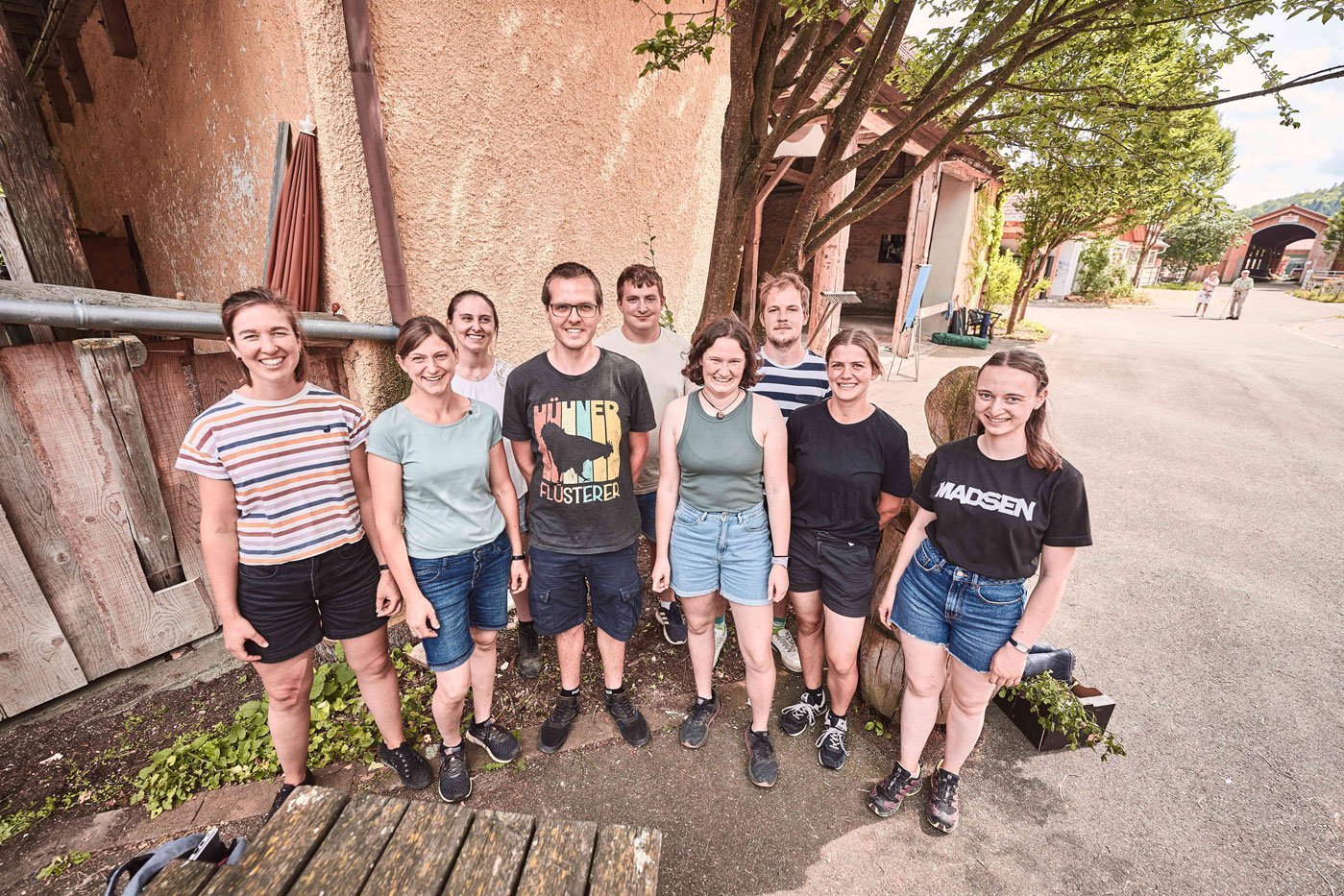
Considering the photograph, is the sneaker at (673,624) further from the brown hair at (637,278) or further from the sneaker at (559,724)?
the brown hair at (637,278)

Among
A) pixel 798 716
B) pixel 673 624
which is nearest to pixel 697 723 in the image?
pixel 798 716

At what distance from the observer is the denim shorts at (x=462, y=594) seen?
2.20 m

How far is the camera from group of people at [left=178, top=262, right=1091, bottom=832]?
1.91 m

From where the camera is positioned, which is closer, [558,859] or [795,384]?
[558,859]

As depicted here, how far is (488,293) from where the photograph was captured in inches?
140

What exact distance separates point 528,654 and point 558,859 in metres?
1.75

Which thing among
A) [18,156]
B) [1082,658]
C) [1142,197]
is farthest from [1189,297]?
[18,156]

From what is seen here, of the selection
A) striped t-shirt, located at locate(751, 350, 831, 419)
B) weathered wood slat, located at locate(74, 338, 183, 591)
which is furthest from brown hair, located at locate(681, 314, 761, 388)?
weathered wood slat, located at locate(74, 338, 183, 591)

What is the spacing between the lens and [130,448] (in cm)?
263

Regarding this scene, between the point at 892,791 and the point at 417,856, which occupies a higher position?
the point at 417,856

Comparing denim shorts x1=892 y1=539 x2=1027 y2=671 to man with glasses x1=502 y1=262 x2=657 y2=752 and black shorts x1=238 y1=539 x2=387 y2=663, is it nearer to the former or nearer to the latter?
man with glasses x1=502 y1=262 x2=657 y2=752

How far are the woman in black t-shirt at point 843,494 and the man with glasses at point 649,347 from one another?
782 millimetres

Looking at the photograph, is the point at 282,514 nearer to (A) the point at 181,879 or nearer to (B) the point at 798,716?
(A) the point at 181,879

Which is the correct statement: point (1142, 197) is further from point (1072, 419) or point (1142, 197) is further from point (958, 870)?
point (958, 870)
